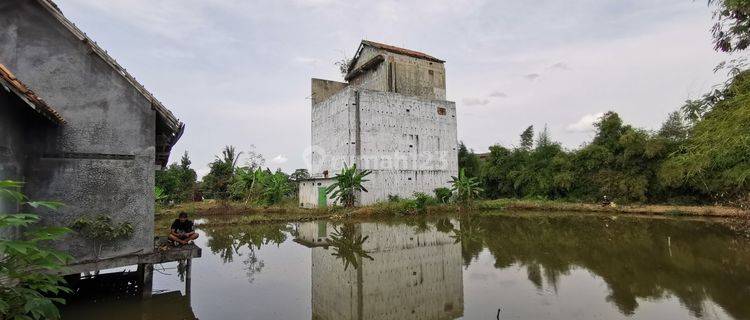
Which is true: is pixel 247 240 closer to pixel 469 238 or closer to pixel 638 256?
pixel 469 238

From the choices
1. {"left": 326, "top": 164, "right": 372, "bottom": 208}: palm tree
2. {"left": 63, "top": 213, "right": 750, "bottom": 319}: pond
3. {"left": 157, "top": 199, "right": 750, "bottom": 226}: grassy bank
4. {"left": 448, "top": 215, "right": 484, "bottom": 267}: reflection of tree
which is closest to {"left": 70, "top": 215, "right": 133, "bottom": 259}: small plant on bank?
{"left": 63, "top": 213, "right": 750, "bottom": 319}: pond

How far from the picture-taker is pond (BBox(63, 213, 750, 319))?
742cm

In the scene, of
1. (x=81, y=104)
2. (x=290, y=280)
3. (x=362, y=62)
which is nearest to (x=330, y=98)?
(x=362, y=62)

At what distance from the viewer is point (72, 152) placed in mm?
6926

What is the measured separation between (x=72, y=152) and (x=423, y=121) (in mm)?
23713

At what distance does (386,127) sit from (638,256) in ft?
58.7

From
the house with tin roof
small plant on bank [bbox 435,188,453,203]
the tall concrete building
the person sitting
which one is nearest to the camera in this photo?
the house with tin roof

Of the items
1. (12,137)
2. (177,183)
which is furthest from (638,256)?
(177,183)

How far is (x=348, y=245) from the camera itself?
14094 millimetres

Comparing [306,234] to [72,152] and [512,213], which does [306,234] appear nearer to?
[72,152]

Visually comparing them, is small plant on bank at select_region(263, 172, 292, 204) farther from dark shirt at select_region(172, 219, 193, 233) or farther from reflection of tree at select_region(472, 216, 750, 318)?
dark shirt at select_region(172, 219, 193, 233)

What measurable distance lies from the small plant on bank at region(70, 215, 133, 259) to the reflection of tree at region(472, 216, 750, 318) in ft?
28.1

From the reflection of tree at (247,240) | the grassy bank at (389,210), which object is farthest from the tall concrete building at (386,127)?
the reflection of tree at (247,240)

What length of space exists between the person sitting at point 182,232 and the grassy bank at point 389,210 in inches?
484
